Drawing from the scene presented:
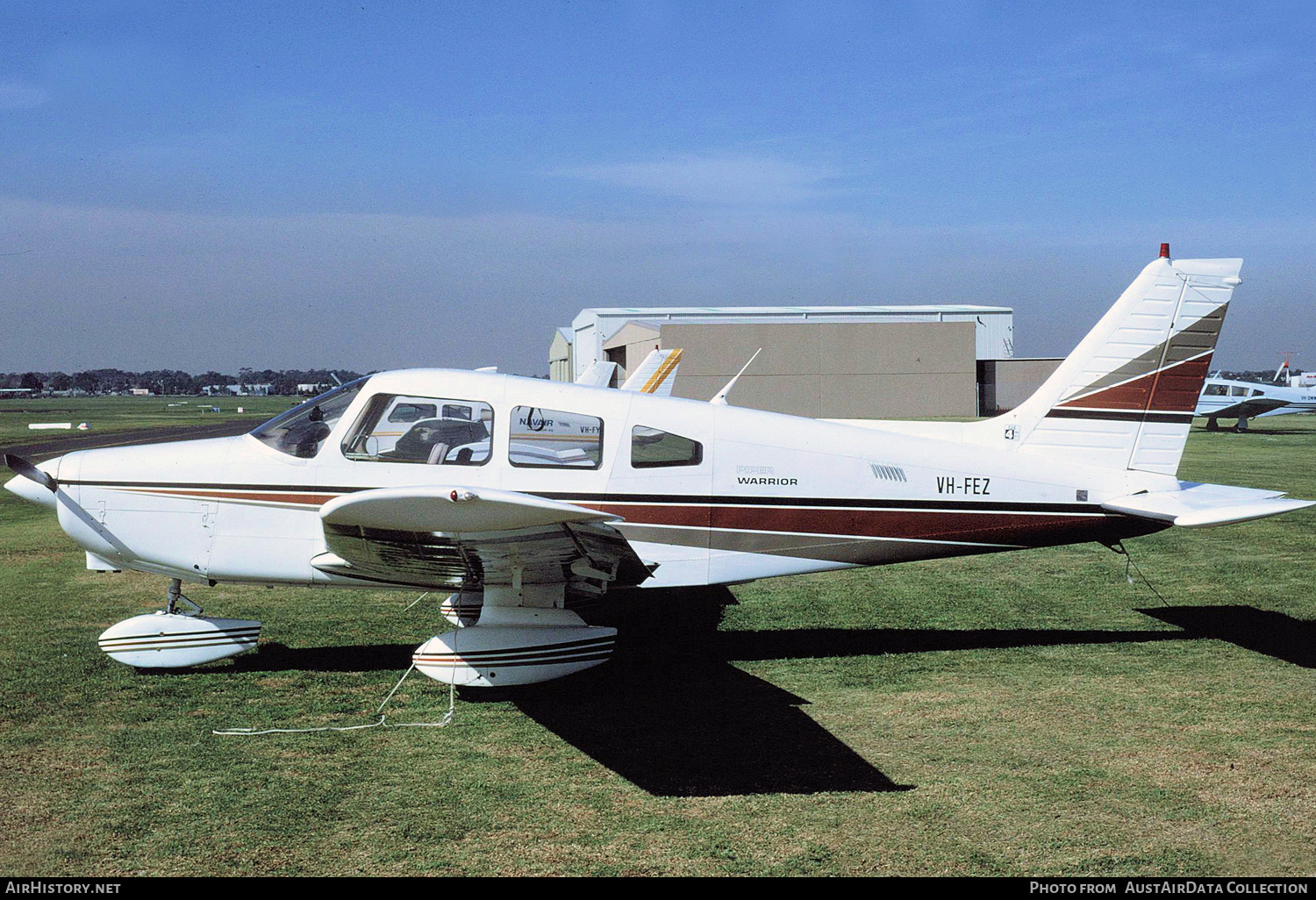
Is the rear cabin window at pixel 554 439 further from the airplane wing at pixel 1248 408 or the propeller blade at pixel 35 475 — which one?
the airplane wing at pixel 1248 408

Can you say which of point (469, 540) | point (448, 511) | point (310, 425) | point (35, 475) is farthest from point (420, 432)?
point (35, 475)

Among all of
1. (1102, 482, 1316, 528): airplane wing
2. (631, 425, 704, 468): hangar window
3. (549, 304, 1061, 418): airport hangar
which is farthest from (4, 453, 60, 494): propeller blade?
(549, 304, 1061, 418): airport hangar

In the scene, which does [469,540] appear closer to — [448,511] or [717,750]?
[448,511]

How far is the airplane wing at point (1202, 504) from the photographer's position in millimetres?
6438

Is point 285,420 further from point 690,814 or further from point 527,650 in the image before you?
point 690,814

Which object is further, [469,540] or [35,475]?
[35,475]

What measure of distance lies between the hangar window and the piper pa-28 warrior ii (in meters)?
0.01

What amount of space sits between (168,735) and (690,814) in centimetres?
313

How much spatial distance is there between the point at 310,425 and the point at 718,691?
3.32 metres

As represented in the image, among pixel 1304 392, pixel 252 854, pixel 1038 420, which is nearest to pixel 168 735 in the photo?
pixel 252 854

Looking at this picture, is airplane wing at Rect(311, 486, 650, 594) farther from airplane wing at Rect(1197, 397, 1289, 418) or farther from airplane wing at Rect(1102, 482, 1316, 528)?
airplane wing at Rect(1197, 397, 1289, 418)

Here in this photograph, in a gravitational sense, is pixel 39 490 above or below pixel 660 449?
below

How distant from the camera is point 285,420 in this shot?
672cm

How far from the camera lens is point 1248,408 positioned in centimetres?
3922
